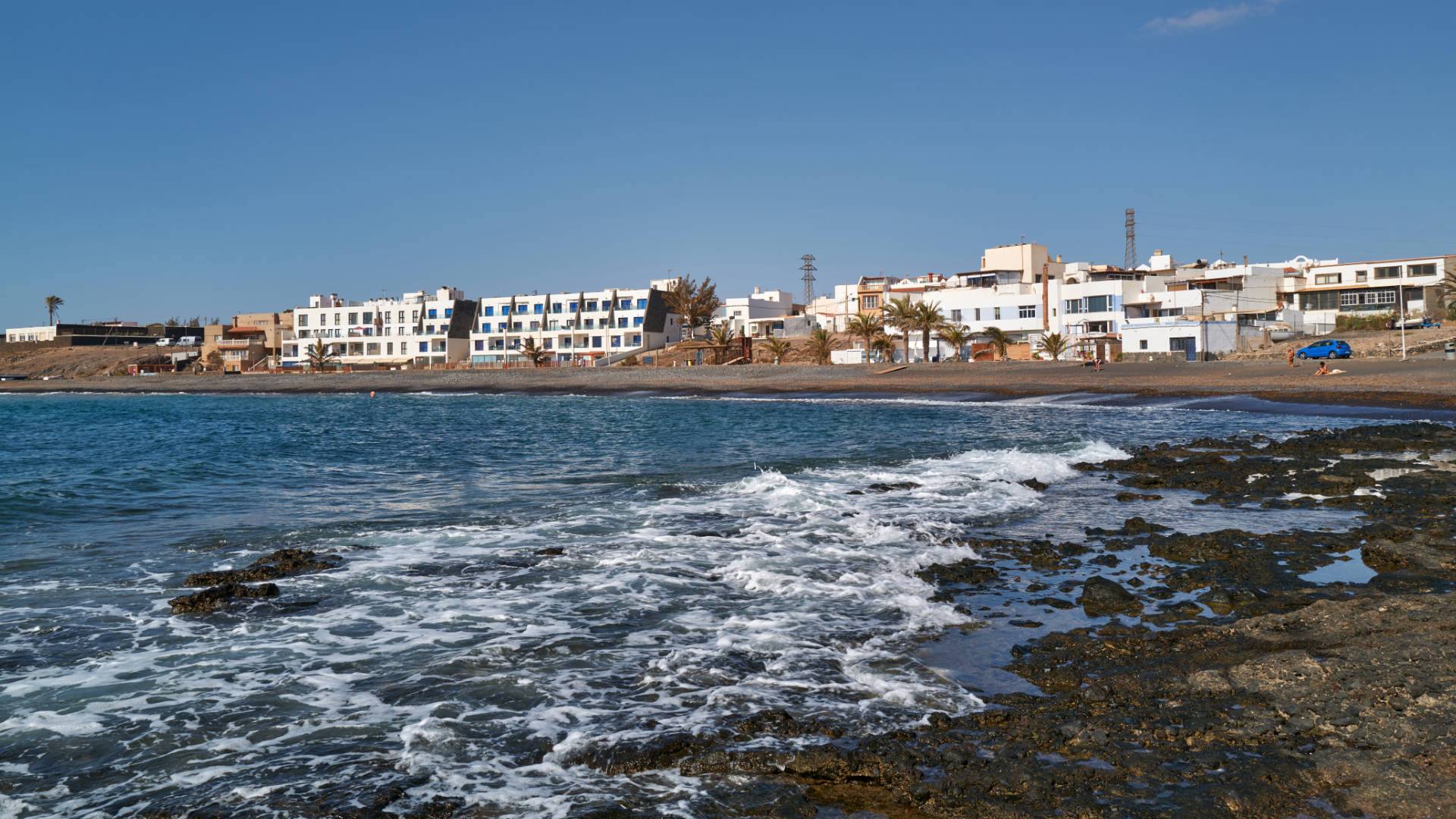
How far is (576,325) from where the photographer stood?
4909 inches

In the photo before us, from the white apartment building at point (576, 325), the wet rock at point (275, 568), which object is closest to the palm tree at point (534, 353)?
the white apartment building at point (576, 325)

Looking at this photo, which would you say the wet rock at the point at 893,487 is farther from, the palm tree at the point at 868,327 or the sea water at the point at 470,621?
the palm tree at the point at 868,327

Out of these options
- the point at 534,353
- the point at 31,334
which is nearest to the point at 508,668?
the point at 534,353

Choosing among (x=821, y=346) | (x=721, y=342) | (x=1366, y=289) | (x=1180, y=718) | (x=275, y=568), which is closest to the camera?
(x=1180, y=718)

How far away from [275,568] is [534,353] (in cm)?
10339

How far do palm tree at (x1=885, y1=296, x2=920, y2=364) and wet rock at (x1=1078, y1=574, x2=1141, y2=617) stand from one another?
72.4 meters

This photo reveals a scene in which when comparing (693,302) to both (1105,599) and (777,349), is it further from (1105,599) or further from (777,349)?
(1105,599)

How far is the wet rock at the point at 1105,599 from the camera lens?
350 inches

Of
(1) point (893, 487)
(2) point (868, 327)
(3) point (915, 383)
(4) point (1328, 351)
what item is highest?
(2) point (868, 327)

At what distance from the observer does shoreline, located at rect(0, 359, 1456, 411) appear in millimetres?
43938

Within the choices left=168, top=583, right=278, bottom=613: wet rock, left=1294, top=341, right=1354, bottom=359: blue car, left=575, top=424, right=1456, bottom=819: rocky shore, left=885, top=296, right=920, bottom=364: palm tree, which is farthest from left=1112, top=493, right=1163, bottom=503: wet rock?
left=885, top=296, right=920, bottom=364: palm tree

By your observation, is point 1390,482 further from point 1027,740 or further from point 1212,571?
point 1027,740

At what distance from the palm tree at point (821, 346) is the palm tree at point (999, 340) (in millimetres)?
15520

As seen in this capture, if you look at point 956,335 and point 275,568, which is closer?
point 275,568
